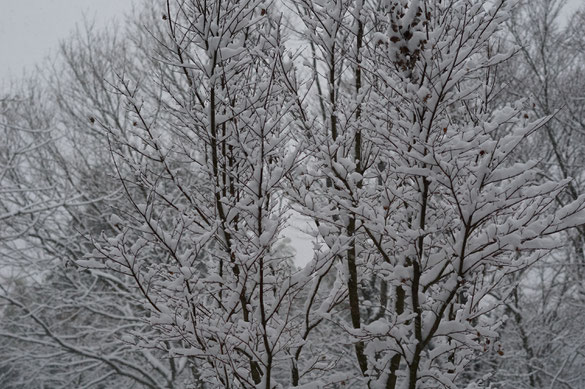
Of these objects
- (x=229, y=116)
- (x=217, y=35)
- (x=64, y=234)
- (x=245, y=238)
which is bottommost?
(x=245, y=238)

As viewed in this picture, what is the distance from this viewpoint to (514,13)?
884 centimetres

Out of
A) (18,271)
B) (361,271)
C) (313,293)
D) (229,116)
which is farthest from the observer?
(18,271)

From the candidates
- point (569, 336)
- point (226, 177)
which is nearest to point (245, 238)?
point (226, 177)

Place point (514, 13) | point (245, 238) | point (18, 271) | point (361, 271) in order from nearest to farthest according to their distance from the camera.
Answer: point (245, 238) → point (361, 271) → point (18, 271) → point (514, 13)

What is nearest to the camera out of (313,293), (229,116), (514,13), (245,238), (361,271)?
(245,238)

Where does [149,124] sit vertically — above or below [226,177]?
above

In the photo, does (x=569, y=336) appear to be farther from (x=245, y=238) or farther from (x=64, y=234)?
(x=64, y=234)

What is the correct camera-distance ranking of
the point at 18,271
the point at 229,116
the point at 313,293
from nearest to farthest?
the point at 229,116, the point at 313,293, the point at 18,271

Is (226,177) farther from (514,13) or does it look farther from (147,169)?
(514,13)

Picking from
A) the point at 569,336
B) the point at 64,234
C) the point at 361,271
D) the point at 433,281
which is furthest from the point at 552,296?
the point at 64,234

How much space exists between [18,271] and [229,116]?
7.07 m

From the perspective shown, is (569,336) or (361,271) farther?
(569,336)

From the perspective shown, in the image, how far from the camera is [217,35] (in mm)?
2992

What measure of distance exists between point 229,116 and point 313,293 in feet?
4.59
